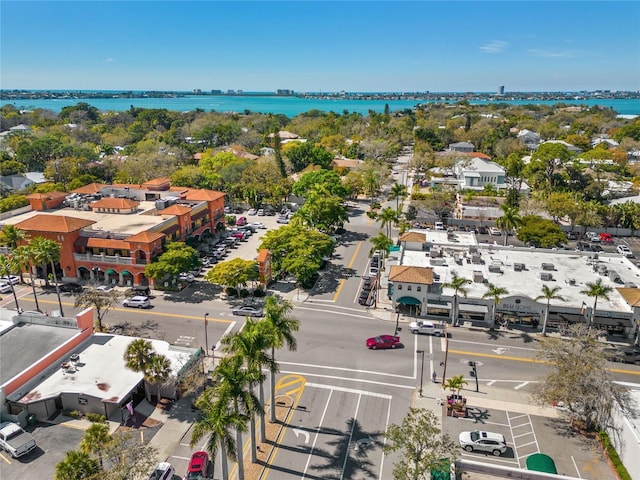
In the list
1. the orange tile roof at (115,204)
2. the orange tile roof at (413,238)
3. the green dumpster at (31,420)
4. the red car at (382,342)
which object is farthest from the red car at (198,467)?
the orange tile roof at (115,204)

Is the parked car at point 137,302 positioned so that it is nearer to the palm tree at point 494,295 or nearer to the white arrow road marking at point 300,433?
the white arrow road marking at point 300,433

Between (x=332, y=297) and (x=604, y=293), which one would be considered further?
(x=332, y=297)

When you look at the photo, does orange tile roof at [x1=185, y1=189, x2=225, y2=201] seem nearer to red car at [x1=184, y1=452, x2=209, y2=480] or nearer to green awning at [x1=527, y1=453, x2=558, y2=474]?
red car at [x1=184, y1=452, x2=209, y2=480]

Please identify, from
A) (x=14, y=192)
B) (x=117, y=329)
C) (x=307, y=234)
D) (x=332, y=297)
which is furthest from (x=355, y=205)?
(x=14, y=192)

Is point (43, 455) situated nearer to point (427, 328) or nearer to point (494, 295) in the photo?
point (427, 328)

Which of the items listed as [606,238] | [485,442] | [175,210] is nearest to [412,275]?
[485,442]

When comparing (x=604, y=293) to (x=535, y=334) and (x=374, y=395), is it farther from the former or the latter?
(x=374, y=395)
